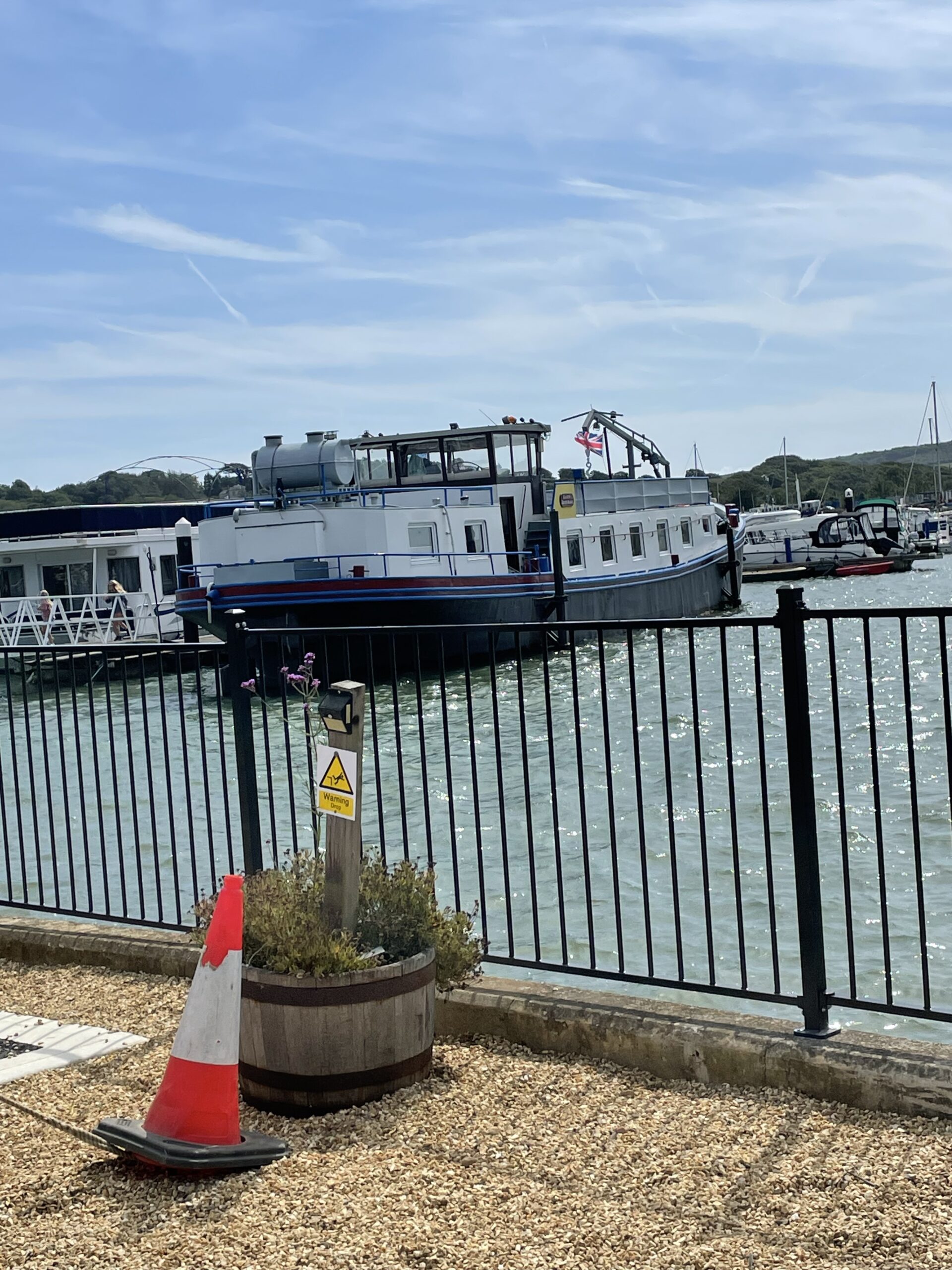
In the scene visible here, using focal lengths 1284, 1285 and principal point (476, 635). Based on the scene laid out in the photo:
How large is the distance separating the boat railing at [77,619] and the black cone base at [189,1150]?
30.5 meters

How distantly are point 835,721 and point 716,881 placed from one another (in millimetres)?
6268

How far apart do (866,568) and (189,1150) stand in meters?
69.1

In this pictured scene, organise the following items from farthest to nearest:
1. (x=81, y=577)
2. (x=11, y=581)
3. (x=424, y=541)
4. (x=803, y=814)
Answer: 1. (x=81, y=577)
2. (x=11, y=581)
3. (x=424, y=541)
4. (x=803, y=814)

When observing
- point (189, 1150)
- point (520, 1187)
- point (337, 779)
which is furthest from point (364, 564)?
point (520, 1187)

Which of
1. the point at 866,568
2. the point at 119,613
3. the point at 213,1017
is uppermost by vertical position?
the point at 119,613

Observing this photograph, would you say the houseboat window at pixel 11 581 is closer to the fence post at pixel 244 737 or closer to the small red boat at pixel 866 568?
the fence post at pixel 244 737

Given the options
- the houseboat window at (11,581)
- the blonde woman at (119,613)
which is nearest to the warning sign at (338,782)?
the blonde woman at (119,613)

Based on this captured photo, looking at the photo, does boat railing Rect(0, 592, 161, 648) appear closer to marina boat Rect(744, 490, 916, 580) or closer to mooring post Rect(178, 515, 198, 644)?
mooring post Rect(178, 515, 198, 644)

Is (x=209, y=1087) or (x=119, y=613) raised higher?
(x=119, y=613)

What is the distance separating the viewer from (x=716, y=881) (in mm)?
10320

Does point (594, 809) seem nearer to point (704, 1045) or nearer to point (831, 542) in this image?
point (704, 1045)

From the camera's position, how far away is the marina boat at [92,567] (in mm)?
39625

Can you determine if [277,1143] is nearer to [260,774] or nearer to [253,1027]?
[253,1027]

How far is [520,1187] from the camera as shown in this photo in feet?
11.1
